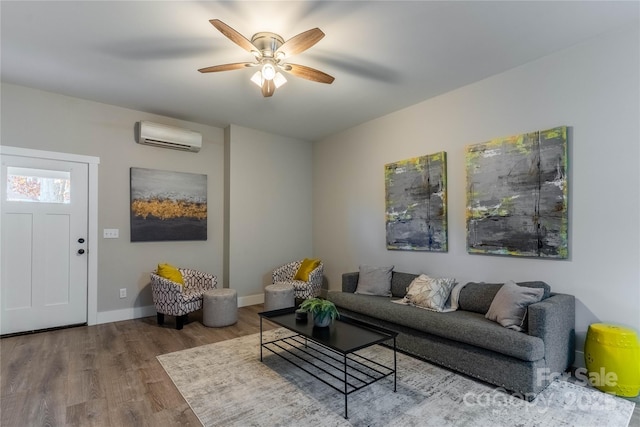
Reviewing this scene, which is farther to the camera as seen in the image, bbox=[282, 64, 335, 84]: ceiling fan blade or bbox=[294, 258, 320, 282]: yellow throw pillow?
bbox=[294, 258, 320, 282]: yellow throw pillow

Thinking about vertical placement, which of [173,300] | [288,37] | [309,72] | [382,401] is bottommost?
[382,401]

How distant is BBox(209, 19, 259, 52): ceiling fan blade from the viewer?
212 centimetres

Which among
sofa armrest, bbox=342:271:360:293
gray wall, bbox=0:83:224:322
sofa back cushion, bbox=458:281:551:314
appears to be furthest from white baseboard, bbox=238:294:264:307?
sofa back cushion, bbox=458:281:551:314

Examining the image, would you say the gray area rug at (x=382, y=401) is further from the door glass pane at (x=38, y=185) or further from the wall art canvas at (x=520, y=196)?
the door glass pane at (x=38, y=185)

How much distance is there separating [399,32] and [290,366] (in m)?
2.99

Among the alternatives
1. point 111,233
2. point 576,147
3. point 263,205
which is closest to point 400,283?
point 576,147

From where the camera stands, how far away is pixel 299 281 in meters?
4.93

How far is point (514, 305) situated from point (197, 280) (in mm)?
3807

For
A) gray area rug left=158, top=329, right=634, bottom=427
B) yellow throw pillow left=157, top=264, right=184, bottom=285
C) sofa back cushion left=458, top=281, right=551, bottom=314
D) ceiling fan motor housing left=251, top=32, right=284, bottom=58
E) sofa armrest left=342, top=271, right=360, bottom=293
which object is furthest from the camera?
sofa armrest left=342, top=271, right=360, bottom=293

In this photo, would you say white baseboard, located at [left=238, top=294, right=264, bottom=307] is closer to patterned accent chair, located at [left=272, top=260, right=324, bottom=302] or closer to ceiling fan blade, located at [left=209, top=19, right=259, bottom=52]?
patterned accent chair, located at [left=272, top=260, right=324, bottom=302]

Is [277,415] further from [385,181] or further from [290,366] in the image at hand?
[385,181]

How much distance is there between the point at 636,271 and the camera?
2512 mm

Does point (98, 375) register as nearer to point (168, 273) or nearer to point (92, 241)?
point (168, 273)

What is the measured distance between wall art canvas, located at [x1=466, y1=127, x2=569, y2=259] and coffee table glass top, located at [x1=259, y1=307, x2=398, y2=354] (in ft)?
5.50
